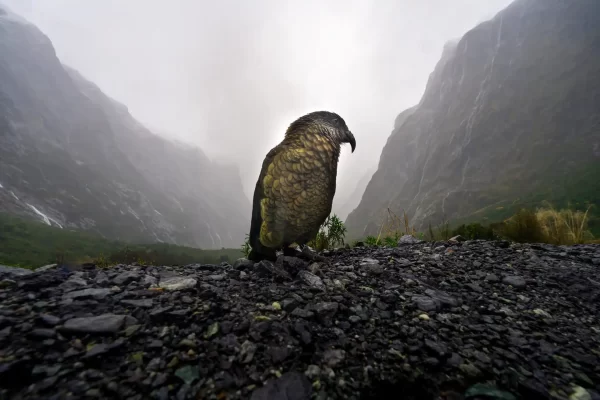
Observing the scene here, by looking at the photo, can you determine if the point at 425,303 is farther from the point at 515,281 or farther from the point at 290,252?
the point at 290,252

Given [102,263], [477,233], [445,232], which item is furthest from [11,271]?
[477,233]

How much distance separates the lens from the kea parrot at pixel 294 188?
3469mm

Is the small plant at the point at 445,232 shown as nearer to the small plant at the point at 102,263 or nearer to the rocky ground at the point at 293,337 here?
the rocky ground at the point at 293,337

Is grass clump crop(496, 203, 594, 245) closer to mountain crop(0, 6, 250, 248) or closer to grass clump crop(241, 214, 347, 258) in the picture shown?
grass clump crop(241, 214, 347, 258)

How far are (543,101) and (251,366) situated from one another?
90.3 m

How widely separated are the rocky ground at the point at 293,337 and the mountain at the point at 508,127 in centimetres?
4333

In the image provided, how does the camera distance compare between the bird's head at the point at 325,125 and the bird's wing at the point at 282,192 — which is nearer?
the bird's wing at the point at 282,192

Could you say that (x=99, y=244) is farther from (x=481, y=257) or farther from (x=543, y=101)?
(x=543, y=101)

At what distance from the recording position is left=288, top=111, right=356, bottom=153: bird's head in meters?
3.81

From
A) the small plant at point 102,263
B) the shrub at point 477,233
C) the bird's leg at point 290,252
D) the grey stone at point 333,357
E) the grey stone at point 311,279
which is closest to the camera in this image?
the grey stone at point 333,357

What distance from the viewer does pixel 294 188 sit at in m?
3.46

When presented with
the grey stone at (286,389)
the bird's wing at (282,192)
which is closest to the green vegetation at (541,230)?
the bird's wing at (282,192)

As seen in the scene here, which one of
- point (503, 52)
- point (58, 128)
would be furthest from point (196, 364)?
point (58, 128)

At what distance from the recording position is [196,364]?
1.42 m
